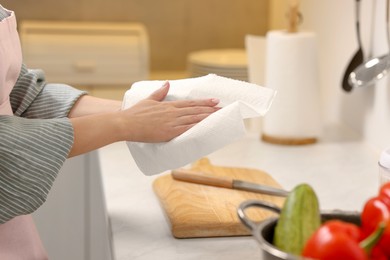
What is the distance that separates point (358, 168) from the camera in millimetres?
1573

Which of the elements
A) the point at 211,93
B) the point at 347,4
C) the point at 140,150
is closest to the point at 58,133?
the point at 140,150

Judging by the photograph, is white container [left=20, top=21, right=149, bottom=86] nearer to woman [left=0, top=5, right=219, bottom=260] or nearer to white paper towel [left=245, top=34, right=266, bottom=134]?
white paper towel [left=245, top=34, right=266, bottom=134]

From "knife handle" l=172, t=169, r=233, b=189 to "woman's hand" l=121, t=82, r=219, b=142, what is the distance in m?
0.18

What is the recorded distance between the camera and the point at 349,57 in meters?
1.86

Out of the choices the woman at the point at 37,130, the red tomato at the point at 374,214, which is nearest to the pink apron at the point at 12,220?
the woman at the point at 37,130

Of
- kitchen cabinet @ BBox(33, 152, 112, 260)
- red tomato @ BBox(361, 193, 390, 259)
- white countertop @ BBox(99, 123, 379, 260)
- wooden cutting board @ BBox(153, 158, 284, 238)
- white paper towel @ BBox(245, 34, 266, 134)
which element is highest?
red tomato @ BBox(361, 193, 390, 259)

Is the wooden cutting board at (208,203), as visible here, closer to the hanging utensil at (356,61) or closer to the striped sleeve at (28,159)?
the striped sleeve at (28,159)

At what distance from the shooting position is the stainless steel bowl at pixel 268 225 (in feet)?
2.52

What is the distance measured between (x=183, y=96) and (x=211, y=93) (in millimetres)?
44

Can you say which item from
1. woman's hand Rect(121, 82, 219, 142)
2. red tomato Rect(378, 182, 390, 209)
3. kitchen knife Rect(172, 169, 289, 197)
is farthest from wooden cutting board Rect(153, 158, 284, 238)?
red tomato Rect(378, 182, 390, 209)

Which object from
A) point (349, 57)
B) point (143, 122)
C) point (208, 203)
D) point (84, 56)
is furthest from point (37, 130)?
point (84, 56)

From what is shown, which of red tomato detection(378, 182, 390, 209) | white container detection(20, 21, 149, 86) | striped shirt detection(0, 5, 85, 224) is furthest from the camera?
white container detection(20, 21, 149, 86)

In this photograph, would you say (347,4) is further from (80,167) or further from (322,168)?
(80,167)

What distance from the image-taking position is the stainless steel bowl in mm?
770
